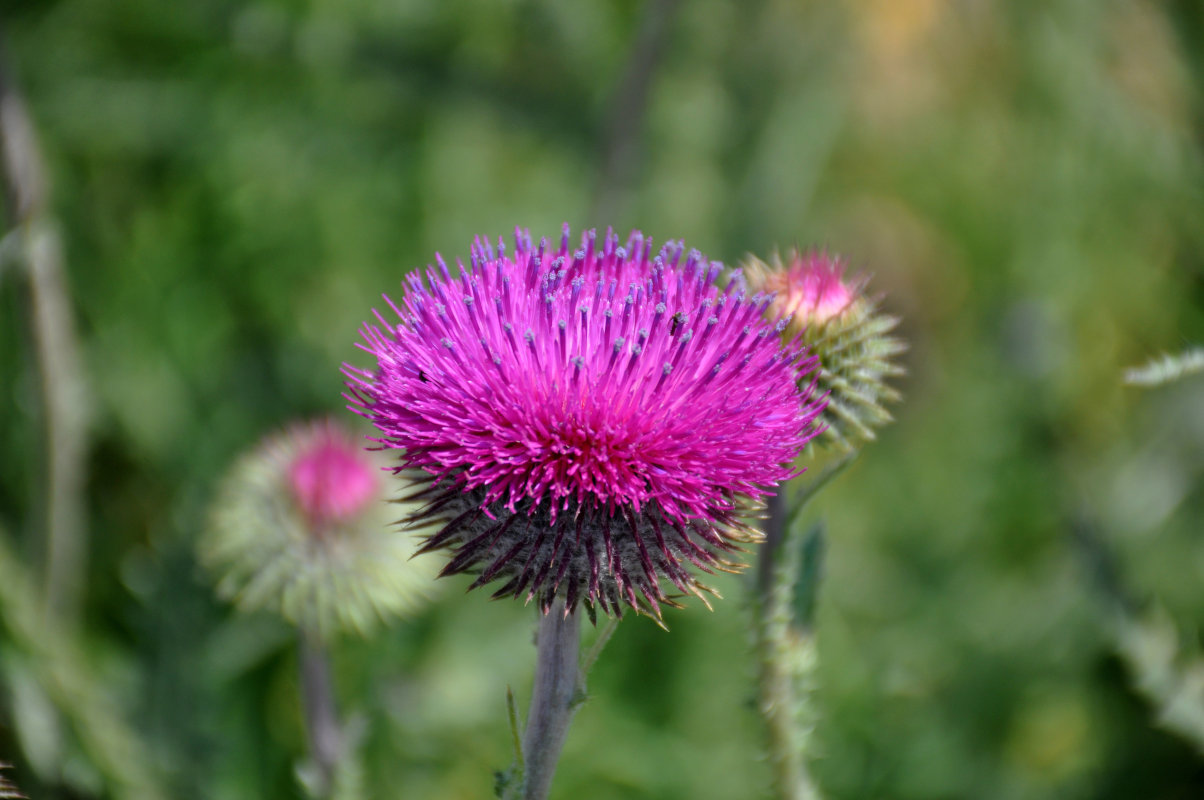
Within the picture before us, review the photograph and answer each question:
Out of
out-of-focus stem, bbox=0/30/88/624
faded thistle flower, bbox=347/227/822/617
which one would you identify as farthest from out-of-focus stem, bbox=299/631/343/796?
faded thistle flower, bbox=347/227/822/617

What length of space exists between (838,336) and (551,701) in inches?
43.8

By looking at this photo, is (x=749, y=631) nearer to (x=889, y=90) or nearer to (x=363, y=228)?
(x=363, y=228)

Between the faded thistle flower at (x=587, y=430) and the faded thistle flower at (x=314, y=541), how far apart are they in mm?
1449

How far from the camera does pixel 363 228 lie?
5770 mm

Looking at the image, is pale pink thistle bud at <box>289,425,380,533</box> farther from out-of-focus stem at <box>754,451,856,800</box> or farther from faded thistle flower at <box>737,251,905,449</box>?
faded thistle flower at <box>737,251,905,449</box>

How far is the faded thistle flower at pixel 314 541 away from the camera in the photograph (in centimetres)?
341

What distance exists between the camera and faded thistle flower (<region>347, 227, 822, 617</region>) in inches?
75.6

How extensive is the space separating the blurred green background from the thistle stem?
1.63 m

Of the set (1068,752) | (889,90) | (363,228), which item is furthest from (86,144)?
(889,90)

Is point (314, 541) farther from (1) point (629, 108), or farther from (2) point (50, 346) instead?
(1) point (629, 108)

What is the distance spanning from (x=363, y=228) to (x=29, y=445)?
2.06 m

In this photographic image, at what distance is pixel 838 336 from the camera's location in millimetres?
2465

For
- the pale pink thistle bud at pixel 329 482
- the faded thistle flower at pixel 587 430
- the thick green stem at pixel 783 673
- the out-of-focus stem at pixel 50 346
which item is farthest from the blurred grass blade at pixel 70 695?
the thick green stem at pixel 783 673

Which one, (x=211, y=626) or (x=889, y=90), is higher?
(x=889, y=90)
